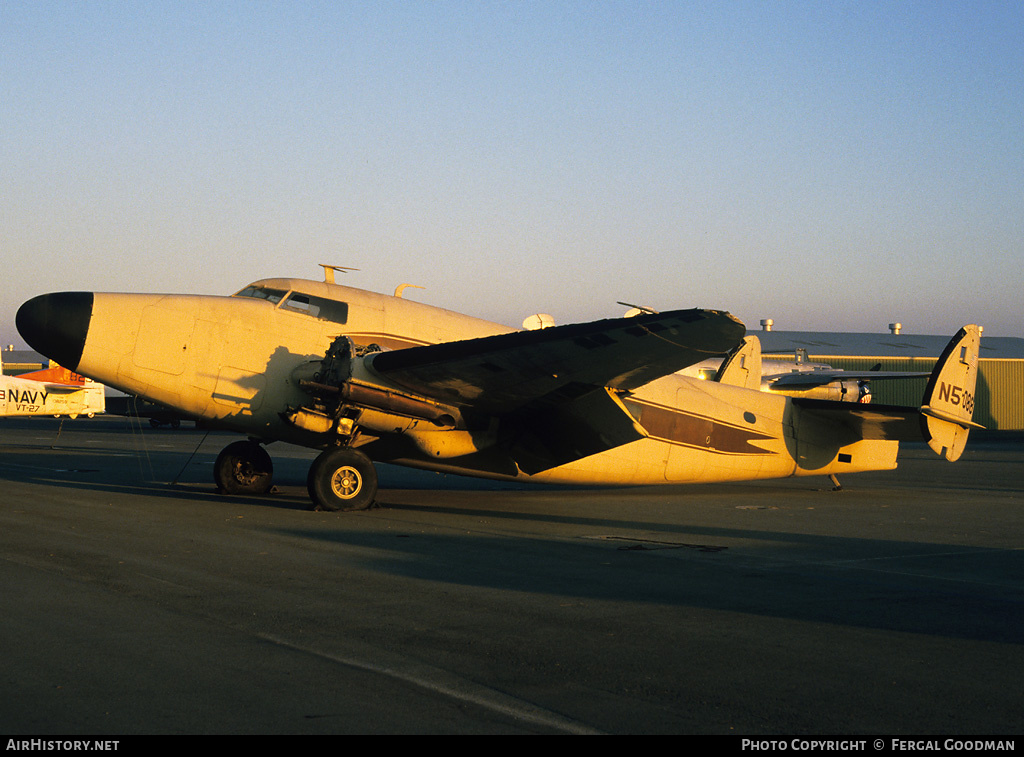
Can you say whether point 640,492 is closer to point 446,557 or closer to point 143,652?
point 446,557

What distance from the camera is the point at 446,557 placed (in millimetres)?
10250

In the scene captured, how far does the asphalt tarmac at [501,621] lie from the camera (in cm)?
494

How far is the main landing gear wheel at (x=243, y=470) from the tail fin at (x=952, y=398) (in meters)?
12.4

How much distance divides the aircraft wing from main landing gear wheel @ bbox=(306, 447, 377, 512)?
142 centimetres

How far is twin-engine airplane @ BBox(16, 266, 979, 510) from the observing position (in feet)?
44.3

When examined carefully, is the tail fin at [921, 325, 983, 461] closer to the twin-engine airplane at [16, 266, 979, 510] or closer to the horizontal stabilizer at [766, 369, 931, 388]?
the twin-engine airplane at [16, 266, 979, 510]

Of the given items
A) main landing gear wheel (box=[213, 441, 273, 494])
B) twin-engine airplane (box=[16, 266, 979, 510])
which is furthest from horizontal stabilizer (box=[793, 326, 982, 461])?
main landing gear wheel (box=[213, 441, 273, 494])

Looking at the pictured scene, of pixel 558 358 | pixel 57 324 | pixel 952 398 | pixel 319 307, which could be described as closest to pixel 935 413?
pixel 952 398

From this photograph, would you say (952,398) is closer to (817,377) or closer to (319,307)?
(319,307)

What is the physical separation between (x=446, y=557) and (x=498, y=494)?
843 cm

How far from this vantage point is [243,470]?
16.6 metres

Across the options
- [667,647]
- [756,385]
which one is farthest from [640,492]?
[667,647]

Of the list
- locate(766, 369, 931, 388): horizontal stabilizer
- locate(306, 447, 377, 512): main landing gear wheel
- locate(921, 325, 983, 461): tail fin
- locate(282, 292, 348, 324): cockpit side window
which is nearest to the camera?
locate(306, 447, 377, 512): main landing gear wheel

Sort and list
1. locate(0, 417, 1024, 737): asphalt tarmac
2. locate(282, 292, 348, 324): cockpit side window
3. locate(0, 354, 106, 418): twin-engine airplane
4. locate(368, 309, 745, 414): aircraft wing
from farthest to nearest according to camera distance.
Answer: locate(0, 354, 106, 418): twin-engine airplane
locate(282, 292, 348, 324): cockpit side window
locate(368, 309, 745, 414): aircraft wing
locate(0, 417, 1024, 737): asphalt tarmac
